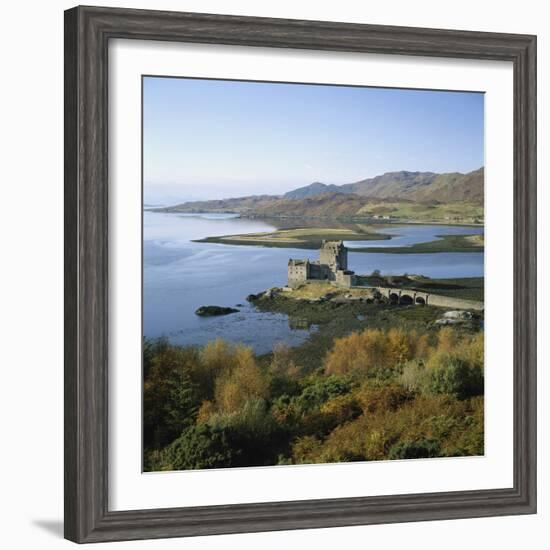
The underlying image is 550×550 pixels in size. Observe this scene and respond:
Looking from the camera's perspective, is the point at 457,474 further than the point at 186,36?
Yes

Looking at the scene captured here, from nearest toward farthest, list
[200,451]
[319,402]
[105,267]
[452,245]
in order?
[105,267] → [200,451] → [319,402] → [452,245]

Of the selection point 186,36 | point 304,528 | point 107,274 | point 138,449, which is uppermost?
point 186,36

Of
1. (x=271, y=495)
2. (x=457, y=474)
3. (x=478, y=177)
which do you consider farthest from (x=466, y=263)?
(x=271, y=495)

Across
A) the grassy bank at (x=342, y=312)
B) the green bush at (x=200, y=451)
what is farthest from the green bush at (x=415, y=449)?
the green bush at (x=200, y=451)

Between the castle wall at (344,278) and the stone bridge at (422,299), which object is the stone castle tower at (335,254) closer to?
the castle wall at (344,278)

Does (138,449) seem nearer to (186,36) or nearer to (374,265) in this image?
(374,265)

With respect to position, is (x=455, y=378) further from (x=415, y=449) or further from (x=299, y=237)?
(x=299, y=237)

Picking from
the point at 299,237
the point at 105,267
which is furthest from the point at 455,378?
the point at 105,267
